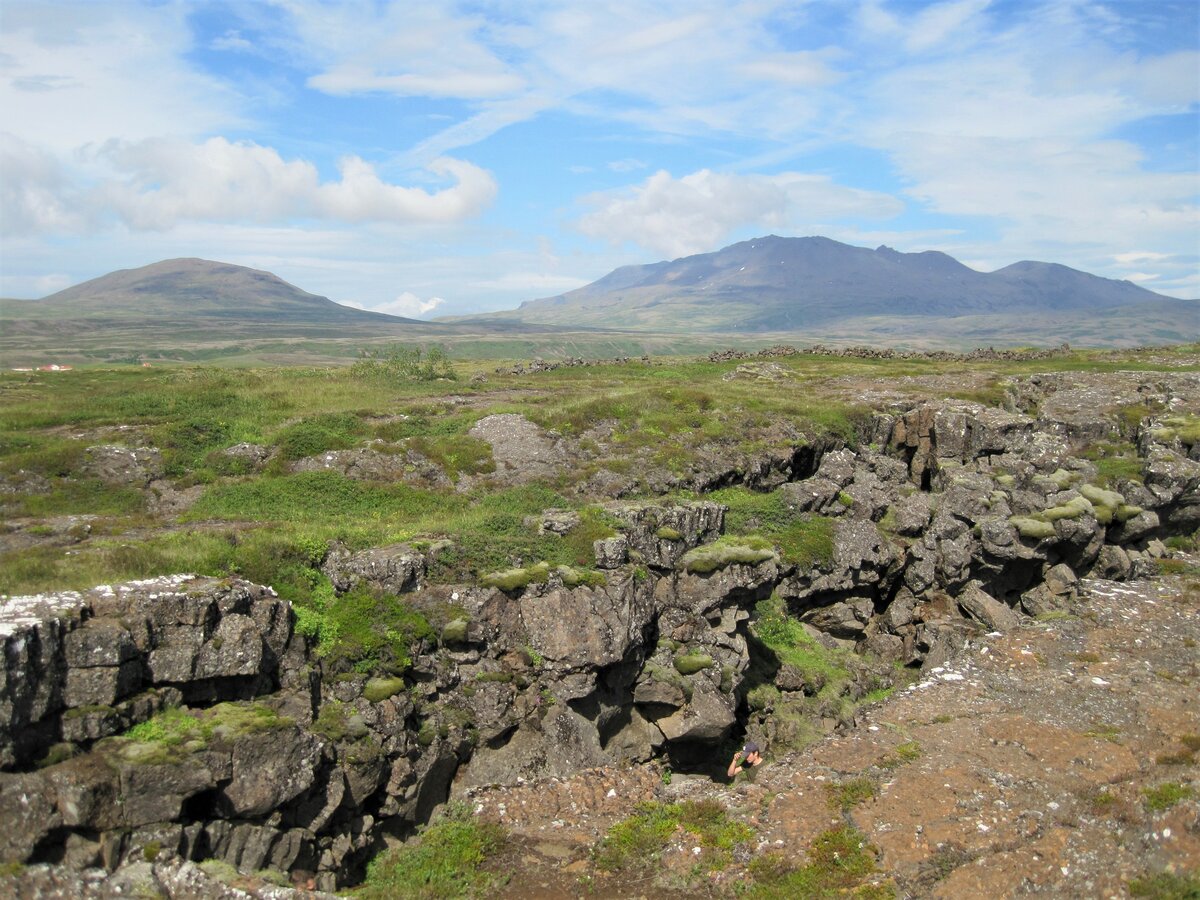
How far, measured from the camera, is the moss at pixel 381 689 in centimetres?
2448

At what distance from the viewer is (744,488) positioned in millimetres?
44688

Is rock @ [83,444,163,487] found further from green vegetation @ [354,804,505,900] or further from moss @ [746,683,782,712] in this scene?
moss @ [746,683,782,712]

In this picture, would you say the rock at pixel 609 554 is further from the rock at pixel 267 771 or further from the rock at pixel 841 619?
the rock at pixel 267 771

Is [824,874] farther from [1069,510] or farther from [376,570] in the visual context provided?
[1069,510]

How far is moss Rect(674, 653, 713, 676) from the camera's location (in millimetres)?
29645

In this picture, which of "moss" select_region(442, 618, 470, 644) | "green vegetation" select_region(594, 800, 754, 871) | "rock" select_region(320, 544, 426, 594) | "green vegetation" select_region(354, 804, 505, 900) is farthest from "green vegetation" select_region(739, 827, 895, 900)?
"rock" select_region(320, 544, 426, 594)

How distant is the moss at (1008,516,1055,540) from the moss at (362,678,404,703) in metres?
32.4

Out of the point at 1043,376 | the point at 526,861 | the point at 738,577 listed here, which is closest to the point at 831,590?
the point at 738,577

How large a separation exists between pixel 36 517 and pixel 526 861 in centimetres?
2553

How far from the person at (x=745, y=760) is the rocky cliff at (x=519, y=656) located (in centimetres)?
110

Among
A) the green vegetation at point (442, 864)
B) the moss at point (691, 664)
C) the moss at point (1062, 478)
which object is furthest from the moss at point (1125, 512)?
the green vegetation at point (442, 864)

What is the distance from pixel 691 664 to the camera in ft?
97.2

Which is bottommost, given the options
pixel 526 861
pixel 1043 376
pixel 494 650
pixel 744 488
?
pixel 526 861

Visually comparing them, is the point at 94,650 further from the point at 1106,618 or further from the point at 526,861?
the point at 1106,618
